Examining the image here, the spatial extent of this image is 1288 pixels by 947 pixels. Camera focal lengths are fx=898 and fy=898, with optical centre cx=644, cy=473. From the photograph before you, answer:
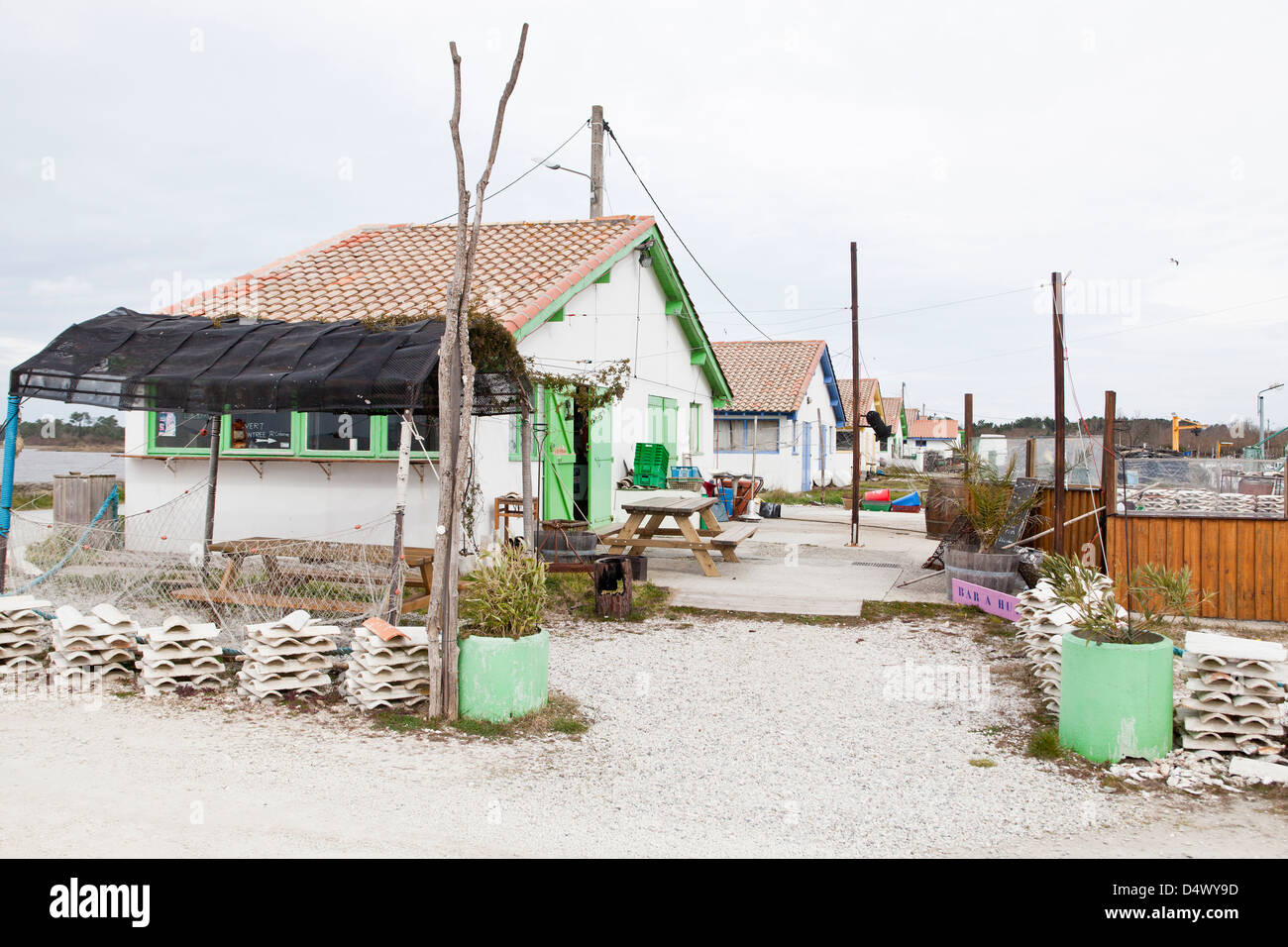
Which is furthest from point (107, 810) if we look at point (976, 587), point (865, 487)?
point (865, 487)

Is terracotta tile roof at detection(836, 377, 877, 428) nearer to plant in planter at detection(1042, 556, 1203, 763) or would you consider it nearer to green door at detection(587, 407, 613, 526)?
green door at detection(587, 407, 613, 526)

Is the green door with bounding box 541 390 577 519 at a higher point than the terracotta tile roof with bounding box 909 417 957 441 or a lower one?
lower

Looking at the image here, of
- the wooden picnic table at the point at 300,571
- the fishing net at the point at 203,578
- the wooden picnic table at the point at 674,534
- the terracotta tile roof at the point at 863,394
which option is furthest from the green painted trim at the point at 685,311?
the terracotta tile roof at the point at 863,394

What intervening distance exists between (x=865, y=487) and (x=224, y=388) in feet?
77.9

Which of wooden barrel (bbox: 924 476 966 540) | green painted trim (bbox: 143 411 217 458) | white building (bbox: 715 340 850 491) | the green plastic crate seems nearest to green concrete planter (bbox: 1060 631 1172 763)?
wooden barrel (bbox: 924 476 966 540)

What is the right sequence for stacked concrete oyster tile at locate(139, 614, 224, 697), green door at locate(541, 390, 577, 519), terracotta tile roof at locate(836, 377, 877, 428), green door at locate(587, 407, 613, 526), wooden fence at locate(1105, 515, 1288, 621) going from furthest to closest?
terracotta tile roof at locate(836, 377, 877, 428), green door at locate(587, 407, 613, 526), green door at locate(541, 390, 577, 519), wooden fence at locate(1105, 515, 1288, 621), stacked concrete oyster tile at locate(139, 614, 224, 697)

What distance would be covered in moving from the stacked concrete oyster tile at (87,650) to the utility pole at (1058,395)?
24.5 feet

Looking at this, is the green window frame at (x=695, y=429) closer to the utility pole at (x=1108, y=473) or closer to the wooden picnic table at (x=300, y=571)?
the utility pole at (x=1108, y=473)

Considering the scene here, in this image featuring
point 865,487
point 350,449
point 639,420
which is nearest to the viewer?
point 350,449

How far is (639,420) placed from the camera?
14.6 m

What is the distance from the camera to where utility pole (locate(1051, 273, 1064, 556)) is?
7949mm

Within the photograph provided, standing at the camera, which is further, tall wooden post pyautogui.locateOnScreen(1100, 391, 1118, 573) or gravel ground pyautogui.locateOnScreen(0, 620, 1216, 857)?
tall wooden post pyautogui.locateOnScreen(1100, 391, 1118, 573)

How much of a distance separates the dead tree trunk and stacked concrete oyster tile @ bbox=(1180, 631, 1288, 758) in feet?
13.3
